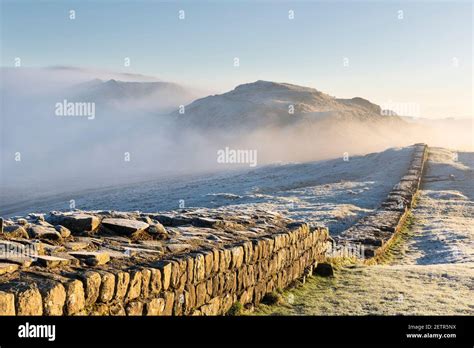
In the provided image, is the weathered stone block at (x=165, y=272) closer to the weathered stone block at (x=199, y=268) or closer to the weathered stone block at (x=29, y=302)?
the weathered stone block at (x=199, y=268)

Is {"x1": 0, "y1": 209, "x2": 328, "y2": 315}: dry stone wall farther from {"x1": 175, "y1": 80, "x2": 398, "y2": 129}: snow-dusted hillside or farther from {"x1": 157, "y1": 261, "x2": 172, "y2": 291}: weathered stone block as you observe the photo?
{"x1": 175, "y1": 80, "x2": 398, "y2": 129}: snow-dusted hillside

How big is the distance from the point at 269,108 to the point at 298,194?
97.7 meters

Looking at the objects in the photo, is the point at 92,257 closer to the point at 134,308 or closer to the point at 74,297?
the point at 134,308

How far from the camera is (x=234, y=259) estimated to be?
8031mm

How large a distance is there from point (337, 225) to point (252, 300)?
12.0m

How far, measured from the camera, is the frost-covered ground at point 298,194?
2402cm

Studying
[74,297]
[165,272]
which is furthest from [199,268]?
[74,297]

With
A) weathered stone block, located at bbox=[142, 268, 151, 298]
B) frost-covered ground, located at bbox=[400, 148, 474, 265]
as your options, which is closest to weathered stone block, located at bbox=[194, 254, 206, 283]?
weathered stone block, located at bbox=[142, 268, 151, 298]

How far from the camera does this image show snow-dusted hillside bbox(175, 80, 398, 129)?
120500 millimetres

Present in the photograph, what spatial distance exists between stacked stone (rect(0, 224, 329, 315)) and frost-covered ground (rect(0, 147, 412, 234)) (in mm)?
10384

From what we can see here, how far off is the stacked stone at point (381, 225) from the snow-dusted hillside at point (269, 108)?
272ft

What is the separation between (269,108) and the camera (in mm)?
126250

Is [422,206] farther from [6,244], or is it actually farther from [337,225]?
[6,244]
